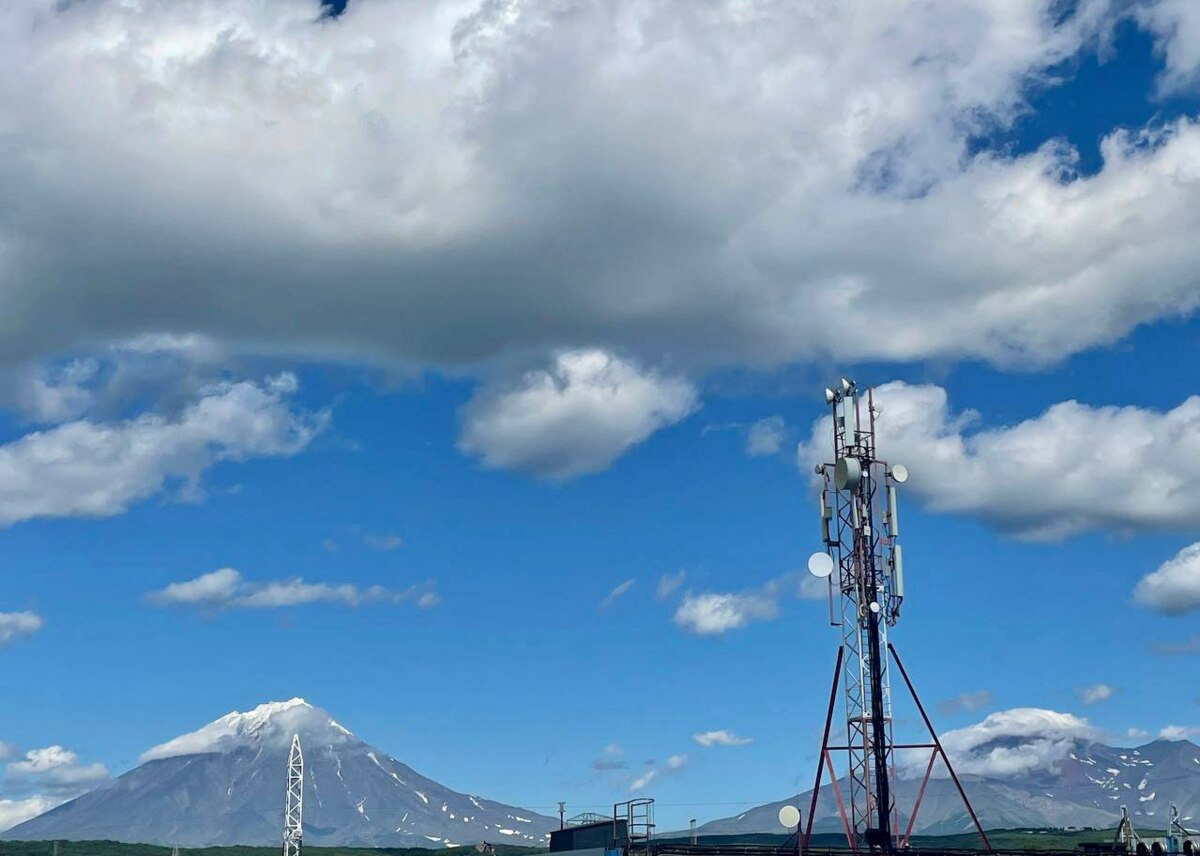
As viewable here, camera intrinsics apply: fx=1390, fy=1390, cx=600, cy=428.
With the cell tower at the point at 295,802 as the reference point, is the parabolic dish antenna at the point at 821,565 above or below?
above

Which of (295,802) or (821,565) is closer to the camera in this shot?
(821,565)

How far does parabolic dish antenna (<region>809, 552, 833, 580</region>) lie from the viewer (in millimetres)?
84938

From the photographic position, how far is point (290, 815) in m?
163

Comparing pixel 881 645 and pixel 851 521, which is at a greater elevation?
pixel 851 521

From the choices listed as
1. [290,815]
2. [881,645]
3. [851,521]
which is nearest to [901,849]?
[881,645]

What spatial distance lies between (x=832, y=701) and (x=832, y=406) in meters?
18.6

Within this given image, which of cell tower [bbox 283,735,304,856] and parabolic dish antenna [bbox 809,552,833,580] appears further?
cell tower [bbox 283,735,304,856]

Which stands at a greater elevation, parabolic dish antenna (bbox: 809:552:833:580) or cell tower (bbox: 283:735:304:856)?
parabolic dish antenna (bbox: 809:552:833:580)

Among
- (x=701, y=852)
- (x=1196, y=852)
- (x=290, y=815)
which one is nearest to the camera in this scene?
(x=1196, y=852)

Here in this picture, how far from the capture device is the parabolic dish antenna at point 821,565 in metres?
84.9

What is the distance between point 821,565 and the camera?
280 ft

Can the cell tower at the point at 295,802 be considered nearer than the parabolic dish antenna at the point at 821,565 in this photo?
No

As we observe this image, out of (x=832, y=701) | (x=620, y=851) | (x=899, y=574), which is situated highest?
(x=899, y=574)

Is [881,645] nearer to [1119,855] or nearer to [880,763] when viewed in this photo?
[880,763]
